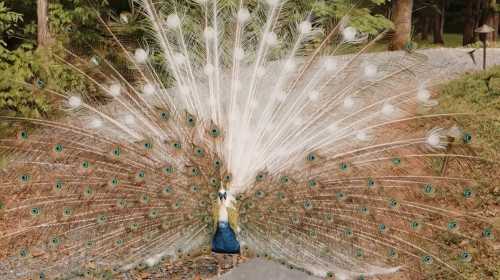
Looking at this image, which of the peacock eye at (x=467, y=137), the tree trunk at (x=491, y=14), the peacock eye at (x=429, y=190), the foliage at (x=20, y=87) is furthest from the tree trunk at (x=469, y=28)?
the peacock eye at (x=429, y=190)

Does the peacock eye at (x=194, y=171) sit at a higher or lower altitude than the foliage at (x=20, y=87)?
lower

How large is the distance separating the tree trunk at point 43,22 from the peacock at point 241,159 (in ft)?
13.3

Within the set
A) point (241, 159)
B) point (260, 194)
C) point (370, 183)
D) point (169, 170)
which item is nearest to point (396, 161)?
point (370, 183)

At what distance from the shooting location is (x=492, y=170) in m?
5.91

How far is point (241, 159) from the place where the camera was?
164 inches

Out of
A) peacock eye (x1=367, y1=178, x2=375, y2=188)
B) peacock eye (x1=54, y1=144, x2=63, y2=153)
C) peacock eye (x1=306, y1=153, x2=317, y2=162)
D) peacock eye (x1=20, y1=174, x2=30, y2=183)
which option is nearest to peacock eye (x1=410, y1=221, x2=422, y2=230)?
peacock eye (x1=367, y1=178, x2=375, y2=188)

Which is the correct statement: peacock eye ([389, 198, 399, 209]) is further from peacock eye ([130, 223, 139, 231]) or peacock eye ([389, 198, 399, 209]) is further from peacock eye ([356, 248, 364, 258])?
peacock eye ([130, 223, 139, 231])

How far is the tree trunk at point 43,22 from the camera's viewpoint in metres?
8.25

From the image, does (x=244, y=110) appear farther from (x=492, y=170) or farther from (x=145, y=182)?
(x=492, y=170)

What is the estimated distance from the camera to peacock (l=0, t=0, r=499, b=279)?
13.2ft

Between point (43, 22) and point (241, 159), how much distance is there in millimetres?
5497

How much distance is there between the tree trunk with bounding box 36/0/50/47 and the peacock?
406 centimetres

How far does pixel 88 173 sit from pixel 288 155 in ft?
4.96

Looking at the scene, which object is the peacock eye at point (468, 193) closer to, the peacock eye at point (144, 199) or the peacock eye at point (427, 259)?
the peacock eye at point (427, 259)
